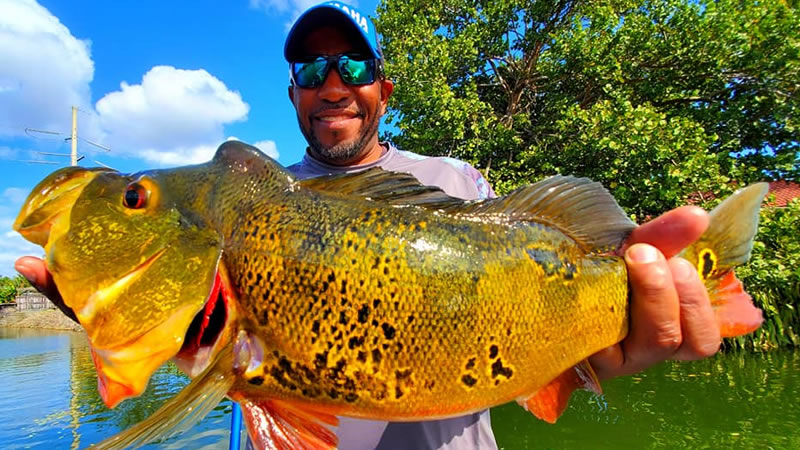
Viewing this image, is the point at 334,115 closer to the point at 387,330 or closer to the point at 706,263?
the point at 387,330

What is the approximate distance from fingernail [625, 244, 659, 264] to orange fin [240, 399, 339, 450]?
126cm

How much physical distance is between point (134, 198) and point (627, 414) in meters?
11.1

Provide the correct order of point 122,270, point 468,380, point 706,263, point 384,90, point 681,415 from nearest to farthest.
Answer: point 122,270 → point 468,380 → point 706,263 → point 384,90 → point 681,415

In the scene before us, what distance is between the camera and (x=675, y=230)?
1.77 m

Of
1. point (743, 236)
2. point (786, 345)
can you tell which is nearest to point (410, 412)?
point (743, 236)

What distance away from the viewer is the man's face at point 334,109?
2.78 meters

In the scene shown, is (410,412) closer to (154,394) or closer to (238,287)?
(238,287)

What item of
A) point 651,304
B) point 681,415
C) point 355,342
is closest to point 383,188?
point 355,342

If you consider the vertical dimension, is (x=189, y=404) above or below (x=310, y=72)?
below

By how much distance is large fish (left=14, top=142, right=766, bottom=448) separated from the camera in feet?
4.40

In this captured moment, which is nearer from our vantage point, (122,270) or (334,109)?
(122,270)

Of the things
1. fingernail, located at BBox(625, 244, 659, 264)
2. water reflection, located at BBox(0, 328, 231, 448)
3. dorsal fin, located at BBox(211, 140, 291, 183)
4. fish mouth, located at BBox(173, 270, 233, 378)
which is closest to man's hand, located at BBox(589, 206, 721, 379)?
fingernail, located at BBox(625, 244, 659, 264)

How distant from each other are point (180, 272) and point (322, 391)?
0.58 metres

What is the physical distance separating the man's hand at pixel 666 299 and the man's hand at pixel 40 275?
211 cm
